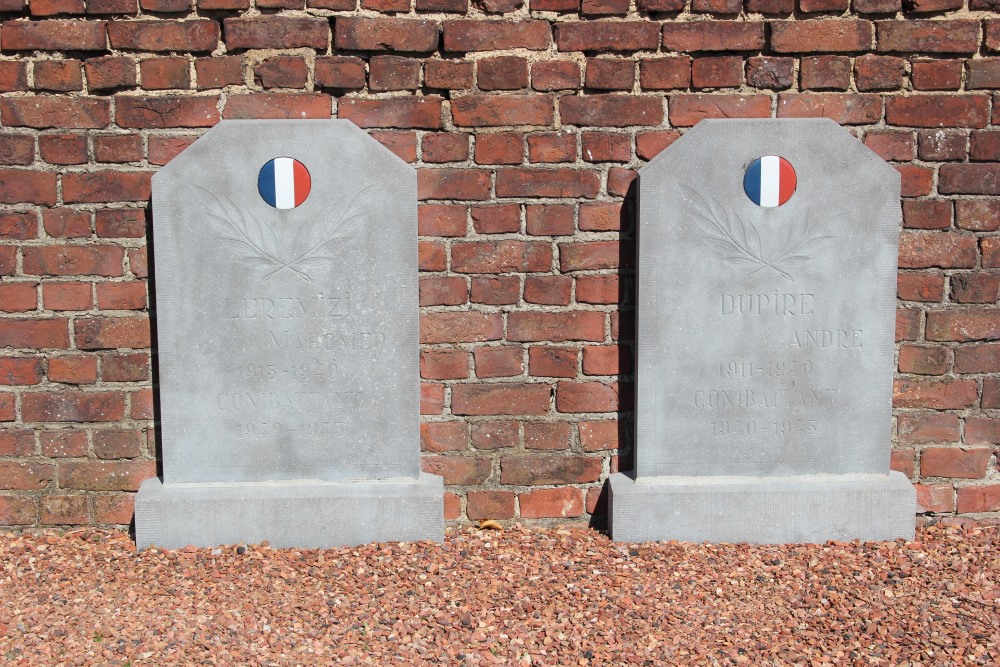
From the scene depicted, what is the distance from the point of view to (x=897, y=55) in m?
2.83

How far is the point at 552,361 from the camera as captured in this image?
9.55 feet

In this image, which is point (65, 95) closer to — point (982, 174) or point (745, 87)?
point (745, 87)

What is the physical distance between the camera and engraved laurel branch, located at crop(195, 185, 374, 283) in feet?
8.86

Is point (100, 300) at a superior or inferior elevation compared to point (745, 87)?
inferior

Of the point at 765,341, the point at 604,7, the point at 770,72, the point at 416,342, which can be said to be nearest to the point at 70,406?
the point at 416,342

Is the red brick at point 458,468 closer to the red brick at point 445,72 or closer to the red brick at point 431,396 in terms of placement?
the red brick at point 431,396

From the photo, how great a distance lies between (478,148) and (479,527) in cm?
124

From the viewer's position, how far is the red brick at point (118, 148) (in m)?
2.80

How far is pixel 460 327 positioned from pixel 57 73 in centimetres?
148

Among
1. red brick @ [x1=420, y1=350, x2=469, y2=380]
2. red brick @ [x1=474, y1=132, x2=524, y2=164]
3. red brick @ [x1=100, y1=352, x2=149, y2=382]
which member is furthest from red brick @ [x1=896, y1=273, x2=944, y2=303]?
red brick @ [x1=100, y1=352, x2=149, y2=382]

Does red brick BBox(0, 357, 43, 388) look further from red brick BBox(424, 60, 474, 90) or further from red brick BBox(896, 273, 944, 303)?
red brick BBox(896, 273, 944, 303)

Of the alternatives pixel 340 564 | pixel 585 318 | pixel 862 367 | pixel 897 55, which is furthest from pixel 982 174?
pixel 340 564

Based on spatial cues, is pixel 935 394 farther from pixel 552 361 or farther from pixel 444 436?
pixel 444 436

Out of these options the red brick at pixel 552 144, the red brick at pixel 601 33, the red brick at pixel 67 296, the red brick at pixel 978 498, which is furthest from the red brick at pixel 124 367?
the red brick at pixel 978 498
